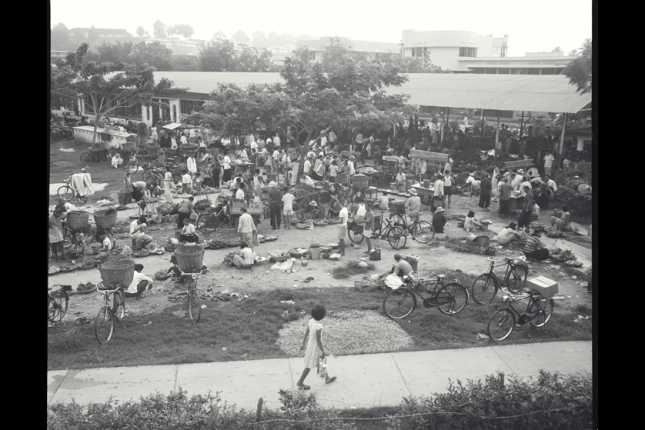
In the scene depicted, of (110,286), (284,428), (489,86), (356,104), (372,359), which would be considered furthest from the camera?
(489,86)

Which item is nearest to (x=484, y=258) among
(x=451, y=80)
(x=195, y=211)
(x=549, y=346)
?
(x=549, y=346)

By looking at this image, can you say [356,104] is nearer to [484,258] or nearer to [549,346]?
[484,258]

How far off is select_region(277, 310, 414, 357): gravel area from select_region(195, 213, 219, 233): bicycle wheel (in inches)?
249

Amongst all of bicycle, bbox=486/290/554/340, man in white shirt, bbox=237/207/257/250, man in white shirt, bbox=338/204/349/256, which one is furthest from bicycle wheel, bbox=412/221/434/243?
bicycle, bbox=486/290/554/340

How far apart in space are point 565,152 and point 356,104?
10.8 metres

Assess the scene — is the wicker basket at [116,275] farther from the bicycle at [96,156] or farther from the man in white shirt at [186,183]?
the bicycle at [96,156]

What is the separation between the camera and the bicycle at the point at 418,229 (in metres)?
15.9

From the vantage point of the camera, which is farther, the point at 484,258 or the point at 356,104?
the point at 356,104

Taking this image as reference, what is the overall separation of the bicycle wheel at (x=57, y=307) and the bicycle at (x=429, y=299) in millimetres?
6054

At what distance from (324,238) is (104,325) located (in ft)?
24.3

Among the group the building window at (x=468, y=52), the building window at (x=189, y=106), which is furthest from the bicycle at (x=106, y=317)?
the building window at (x=468, y=52)

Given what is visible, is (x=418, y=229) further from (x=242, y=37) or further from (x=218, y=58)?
(x=242, y=37)

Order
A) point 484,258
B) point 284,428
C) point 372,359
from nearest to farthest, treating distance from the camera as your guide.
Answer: point 284,428 → point 372,359 → point 484,258

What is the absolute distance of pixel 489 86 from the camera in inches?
1133
